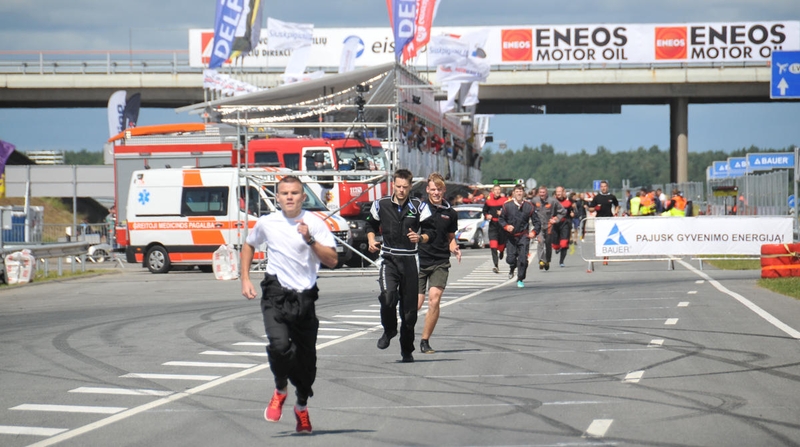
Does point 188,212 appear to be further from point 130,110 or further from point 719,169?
point 719,169

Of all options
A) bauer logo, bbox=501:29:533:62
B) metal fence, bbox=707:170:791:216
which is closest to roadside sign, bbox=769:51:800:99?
metal fence, bbox=707:170:791:216

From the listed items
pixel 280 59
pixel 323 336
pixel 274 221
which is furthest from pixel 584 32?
→ pixel 274 221

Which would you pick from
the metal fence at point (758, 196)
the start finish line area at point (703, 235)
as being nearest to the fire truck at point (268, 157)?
the start finish line area at point (703, 235)

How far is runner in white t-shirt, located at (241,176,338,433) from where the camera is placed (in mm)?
7320

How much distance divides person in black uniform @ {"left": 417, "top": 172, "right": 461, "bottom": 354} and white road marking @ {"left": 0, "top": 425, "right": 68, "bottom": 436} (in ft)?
14.7

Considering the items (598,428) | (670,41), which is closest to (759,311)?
(598,428)

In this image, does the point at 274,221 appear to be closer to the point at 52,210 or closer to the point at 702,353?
the point at 702,353

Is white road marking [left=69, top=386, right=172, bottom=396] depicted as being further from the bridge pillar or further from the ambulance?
the bridge pillar

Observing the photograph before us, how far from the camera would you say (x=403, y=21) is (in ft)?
104

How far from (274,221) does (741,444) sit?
10.4ft

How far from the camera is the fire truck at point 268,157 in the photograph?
2772 centimetres

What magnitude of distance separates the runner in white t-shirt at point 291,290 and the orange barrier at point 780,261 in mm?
14704

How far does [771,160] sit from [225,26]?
2809cm

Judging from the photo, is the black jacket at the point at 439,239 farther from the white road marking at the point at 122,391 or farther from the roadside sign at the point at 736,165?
the roadside sign at the point at 736,165
